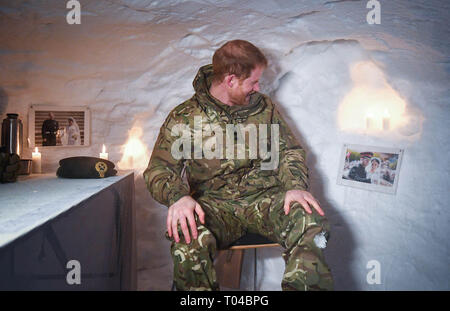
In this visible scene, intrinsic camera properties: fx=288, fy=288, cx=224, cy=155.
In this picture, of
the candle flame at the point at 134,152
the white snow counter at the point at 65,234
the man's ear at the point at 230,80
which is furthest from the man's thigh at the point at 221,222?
the candle flame at the point at 134,152

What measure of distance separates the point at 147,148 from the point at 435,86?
153 centimetres

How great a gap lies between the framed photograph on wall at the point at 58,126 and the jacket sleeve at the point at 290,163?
1.03m

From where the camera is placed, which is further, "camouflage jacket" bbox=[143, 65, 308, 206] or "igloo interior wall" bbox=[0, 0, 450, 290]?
"igloo interior wall" bbox=[0, 0, 450, 290]

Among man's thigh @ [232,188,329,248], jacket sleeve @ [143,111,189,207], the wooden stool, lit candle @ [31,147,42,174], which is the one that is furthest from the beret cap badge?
the wooden stool

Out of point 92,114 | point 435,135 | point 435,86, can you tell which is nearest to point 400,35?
point 435,86

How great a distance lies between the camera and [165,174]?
107 centimetres

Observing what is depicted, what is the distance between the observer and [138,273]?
167 centimetres

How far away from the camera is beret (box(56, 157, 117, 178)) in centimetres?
119

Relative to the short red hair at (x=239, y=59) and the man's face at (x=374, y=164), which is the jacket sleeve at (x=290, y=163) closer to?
the short red hair at (x=239, y=59)

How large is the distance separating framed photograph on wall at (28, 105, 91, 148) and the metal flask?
17 cm

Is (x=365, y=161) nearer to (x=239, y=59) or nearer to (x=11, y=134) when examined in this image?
(x=239, y=59)

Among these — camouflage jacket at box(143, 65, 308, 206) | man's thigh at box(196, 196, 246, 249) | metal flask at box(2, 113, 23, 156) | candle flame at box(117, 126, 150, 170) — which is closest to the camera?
man's thigh at box(196, 196, 246, 249)

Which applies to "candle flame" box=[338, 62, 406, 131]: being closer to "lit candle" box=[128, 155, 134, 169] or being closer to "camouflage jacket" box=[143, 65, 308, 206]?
"camouflage jacket" box=[143, 65, 308, 206]
